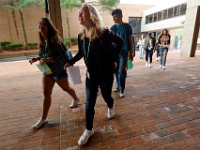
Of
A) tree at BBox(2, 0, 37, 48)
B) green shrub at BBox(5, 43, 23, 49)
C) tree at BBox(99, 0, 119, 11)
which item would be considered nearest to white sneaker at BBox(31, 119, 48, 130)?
tree at BBox(99, 0, 119, 11)

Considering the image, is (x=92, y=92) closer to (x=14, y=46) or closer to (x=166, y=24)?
(x=14, y=46)

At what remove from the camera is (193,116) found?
97.5 inches

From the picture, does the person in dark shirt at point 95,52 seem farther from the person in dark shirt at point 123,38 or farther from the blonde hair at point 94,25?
the person in dark shirt at point 123,38

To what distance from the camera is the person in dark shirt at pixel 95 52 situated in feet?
5.45

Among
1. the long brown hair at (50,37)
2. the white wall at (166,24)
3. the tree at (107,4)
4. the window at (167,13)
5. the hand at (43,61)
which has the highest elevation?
the tree at (107,4)

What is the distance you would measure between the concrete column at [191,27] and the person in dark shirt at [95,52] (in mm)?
9170

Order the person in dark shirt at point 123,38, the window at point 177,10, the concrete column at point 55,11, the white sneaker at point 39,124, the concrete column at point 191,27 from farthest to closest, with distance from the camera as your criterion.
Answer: the window at point 177,10
the concrete column at point 191,27
the concrete column at point 55,11
the person in dark shirt at point 123,38
the white sneaker at point 39,124

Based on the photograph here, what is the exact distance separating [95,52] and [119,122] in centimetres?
125

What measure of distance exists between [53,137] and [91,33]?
4.83ft

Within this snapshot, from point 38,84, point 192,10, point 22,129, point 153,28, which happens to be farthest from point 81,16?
point 153,28

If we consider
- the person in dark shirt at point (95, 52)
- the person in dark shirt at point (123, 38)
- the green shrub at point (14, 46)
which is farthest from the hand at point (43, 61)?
the green shrub at point (14, 46)

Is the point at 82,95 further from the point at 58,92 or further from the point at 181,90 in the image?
the point at 181,90

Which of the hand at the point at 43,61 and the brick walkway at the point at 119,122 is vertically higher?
the hand at the point at 43,61

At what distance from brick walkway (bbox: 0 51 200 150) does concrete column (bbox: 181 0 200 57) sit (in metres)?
6.74
